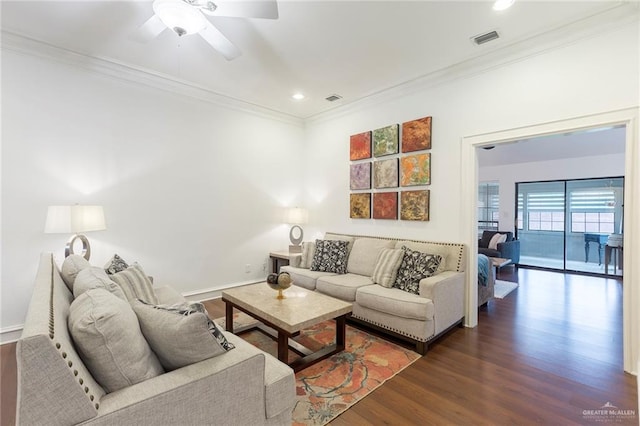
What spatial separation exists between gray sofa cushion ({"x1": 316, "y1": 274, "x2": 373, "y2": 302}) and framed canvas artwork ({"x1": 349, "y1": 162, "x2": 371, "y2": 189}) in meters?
1.38

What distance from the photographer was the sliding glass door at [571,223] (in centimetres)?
610

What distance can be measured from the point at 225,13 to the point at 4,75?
7.98 ft

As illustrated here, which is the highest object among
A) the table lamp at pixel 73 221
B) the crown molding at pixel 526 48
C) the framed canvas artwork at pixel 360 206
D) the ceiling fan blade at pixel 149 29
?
the crown molding at pixel 526 48

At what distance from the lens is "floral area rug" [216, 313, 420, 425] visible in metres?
2.02

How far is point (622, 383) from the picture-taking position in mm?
2254

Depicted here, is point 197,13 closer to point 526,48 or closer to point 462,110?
point 462,110

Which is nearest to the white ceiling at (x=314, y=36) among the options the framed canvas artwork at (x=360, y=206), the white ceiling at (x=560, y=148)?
the framed canvas artwork at (x=360, y=206)

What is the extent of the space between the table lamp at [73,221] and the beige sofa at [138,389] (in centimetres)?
135

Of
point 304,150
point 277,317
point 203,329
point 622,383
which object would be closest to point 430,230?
point 622,383

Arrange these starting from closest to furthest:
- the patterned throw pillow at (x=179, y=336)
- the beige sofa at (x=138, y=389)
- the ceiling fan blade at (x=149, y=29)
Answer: the beige sofa at (x=138, y=389) → the patterned throw pillow at (x=179, y=336) → the ceiling fan blade at (x=149, y=29)

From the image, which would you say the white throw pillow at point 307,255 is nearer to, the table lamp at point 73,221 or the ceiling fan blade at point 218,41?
the table lamp at point 73,221

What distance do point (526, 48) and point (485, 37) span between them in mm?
441

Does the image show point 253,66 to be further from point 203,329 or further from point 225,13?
point 203,329

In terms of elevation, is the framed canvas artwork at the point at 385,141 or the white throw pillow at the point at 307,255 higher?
the framed canvas artwork at the point at 385,141
